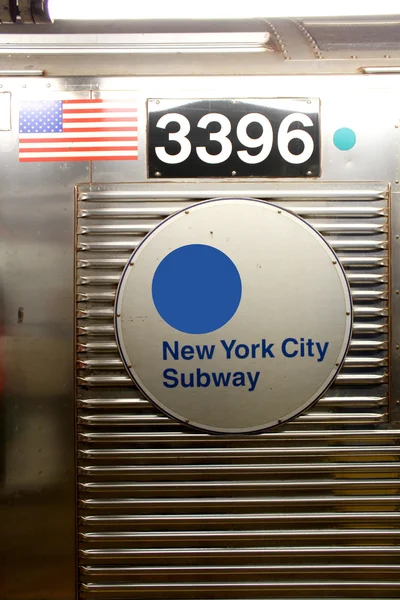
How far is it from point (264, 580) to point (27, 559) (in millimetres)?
960

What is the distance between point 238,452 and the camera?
71.7 inches

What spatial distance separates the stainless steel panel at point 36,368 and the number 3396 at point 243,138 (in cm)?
38

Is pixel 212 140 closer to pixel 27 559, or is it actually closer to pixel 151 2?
pixel 151 2

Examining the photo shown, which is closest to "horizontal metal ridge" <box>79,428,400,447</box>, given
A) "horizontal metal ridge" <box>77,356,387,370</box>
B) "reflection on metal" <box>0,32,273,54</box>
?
"horizontal metal ridge" <box>77,356,387,370</box>

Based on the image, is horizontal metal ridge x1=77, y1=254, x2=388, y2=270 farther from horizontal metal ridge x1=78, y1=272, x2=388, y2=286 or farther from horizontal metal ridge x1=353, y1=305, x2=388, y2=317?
horizontal metal ridge x1=353, y1=305, x2=388, y2=317

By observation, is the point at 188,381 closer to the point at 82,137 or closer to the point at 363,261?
the point at 363,261

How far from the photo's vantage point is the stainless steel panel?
183 cm

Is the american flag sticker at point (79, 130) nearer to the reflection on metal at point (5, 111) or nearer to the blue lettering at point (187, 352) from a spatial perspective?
the reflection on metal at point (5, 111)

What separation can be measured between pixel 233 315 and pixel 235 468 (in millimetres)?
614

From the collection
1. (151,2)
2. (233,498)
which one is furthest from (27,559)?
(151,2)

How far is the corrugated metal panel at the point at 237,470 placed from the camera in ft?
5.96

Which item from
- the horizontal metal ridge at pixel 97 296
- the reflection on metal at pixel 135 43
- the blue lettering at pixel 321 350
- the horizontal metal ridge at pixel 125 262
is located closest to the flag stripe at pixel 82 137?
the reflection on metal at pixel 135 43

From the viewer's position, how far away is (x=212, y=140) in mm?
1818

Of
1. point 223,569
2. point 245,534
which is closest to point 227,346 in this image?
point 245,534
